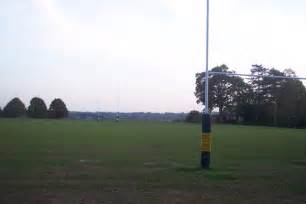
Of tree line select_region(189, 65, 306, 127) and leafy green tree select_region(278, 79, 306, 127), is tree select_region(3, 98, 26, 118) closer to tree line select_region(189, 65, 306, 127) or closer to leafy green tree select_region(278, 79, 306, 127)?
tree line select_region(189, 65, 306, 127)

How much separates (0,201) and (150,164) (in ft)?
24.1

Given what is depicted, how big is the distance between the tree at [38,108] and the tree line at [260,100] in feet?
139

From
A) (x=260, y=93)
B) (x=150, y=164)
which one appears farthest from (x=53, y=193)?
(x=260, y=93)

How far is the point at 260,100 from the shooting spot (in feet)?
228

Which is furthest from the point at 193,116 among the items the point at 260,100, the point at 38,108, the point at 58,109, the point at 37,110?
the point at 38,108

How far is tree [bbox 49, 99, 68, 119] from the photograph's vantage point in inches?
4309

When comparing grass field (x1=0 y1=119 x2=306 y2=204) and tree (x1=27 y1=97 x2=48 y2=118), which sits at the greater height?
tree (x1=27 y1=97 x2=48 y2=118)

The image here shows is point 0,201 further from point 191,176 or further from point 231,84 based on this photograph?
point 231,84

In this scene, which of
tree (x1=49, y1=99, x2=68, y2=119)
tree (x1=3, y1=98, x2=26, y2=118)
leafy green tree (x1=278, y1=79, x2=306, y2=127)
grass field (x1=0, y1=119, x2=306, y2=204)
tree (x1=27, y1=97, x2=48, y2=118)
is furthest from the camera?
tree (x1=3, y1=98, x2=26, y2=118)

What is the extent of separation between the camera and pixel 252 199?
969 centimetres

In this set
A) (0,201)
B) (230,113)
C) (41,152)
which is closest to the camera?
(0,201)

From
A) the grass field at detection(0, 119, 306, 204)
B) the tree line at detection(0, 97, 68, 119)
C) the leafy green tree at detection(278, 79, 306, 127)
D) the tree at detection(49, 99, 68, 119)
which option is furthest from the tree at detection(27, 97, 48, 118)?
the grass field at detection(0, 119, 306, 204)

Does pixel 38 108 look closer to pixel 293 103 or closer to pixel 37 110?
pixel 37 110

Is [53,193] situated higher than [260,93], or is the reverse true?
[260,93]
